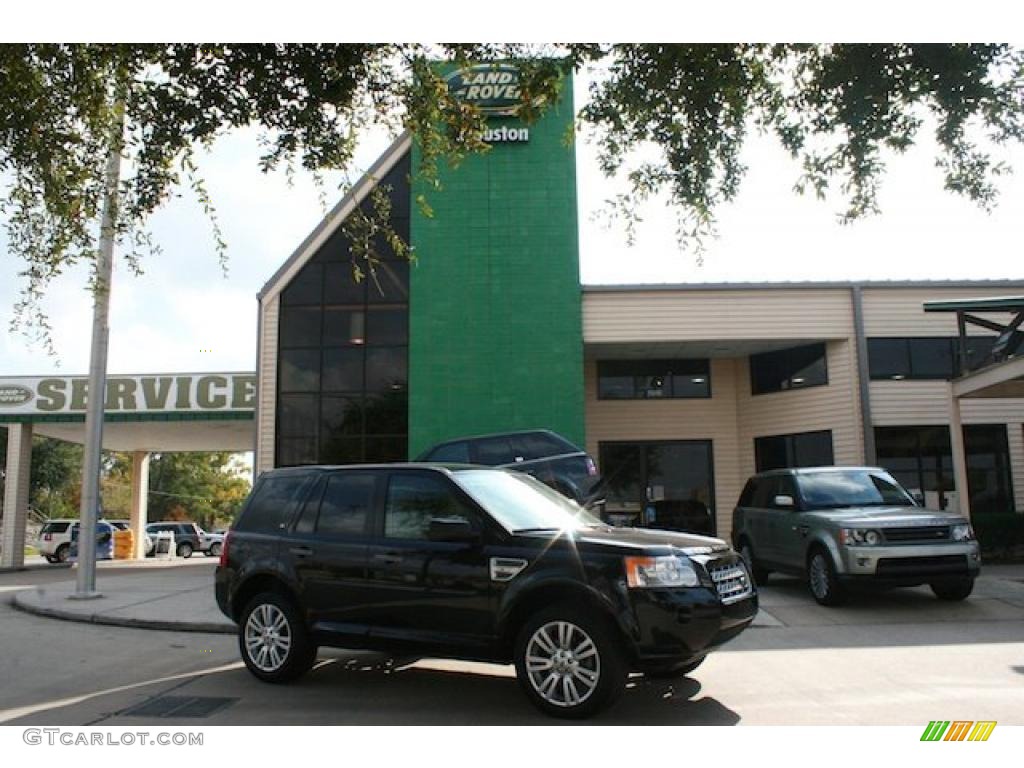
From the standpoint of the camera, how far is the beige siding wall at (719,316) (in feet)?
61.4

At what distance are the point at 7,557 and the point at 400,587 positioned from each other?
23.6 m

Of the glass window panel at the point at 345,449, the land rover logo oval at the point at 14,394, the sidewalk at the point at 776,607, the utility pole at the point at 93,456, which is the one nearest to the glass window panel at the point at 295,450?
the glass window panel at the point at 345,449

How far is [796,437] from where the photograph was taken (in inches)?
773

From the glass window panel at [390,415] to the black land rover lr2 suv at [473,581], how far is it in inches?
454

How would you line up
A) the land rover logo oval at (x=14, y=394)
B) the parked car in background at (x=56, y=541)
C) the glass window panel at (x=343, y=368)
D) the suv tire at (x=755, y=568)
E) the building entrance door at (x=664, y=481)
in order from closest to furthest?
the suv tire at (x=755, y=568), the glass window panel at (x=343, y=368), the building entrance door at (x=664, y=481), the land rover logo oval at (x=14, y=394), the parked car in background at (x=56, y=541)

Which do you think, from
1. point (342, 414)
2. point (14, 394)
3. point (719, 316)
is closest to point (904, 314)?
point (719, 316)

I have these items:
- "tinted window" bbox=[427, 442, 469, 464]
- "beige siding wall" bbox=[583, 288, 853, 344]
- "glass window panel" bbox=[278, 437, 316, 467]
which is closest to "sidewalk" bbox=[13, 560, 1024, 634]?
"tinted window" bbox=[427, 442, 469, 464]

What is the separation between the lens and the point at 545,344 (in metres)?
18.8

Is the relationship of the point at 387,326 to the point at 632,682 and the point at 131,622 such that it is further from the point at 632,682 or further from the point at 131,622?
the point at 632,682

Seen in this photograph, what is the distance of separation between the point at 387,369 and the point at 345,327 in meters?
1.43

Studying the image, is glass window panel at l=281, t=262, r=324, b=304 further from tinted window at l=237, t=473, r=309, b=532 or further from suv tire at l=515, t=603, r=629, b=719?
suv tire at l=515, t=603, r=629, b=719

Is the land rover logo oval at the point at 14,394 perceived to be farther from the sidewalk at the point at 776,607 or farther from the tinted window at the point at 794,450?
the tinted window at the point at 794,450

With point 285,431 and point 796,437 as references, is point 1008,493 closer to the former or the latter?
point 796,437
